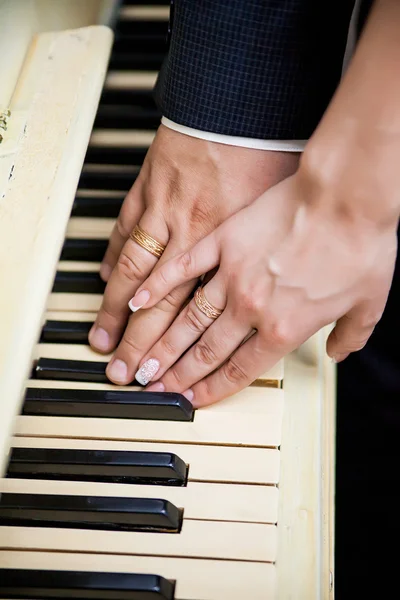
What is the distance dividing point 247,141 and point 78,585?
1.88 ft

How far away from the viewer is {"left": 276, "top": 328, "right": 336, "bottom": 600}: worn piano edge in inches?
29.6

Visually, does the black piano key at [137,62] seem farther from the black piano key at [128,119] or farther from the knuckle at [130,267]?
the knuckle at [130,267]

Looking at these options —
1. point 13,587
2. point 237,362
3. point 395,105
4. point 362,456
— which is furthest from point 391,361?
point 13,587

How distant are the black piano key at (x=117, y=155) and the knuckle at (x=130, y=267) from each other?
0.29 meters

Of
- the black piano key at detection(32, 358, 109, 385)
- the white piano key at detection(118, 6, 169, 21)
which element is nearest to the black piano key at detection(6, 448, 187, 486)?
the black piano key at detection(32, 358, 109, 385)

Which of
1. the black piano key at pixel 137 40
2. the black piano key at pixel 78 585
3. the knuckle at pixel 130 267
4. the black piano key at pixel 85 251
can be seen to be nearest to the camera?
the black piano key at pixel 78 585

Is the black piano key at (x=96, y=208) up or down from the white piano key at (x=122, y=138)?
down

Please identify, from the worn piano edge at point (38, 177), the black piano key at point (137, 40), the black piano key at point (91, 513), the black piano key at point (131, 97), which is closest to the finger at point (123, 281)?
the worn piano edge at point (38, 177)

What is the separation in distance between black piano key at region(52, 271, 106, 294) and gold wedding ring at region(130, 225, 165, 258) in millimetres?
109

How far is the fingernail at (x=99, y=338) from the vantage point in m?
0.94

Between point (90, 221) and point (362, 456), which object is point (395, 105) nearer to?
point (90, 221)

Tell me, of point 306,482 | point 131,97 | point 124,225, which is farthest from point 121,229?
point 306,482

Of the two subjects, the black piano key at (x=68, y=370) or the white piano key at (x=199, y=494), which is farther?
the black piano key at (x=68, y=370)

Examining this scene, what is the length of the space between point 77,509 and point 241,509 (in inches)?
7.4
